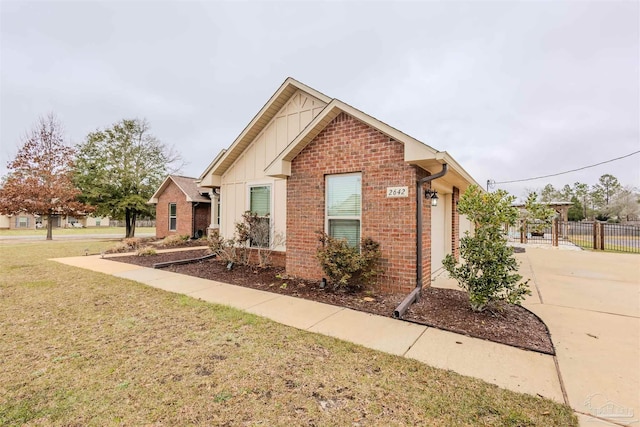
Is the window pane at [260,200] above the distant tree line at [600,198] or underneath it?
underneath

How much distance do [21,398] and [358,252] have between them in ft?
17.1

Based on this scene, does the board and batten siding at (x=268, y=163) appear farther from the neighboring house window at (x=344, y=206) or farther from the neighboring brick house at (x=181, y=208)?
the neighboring brick house at (x=181, y=208)

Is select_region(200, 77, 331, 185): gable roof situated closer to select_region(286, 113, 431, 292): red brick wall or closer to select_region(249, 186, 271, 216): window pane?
select_region(249, 186, 271, 216): window pane

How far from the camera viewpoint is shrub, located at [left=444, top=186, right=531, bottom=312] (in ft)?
14.3

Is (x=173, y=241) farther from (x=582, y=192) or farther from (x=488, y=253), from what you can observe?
(x=582, y=192)

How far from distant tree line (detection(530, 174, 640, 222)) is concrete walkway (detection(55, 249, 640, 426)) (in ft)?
156

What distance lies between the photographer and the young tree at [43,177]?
18.9 metres

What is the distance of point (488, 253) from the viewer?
439 cm

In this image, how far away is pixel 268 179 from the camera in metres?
8.70

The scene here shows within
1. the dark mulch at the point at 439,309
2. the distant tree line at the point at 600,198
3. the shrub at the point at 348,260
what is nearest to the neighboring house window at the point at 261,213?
the dark mulch at the point at 439,309

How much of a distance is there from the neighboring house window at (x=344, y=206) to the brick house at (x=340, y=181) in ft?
0.08

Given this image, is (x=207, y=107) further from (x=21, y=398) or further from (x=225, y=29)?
(x=21, y=398)

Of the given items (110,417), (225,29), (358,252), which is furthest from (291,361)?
(225,29)

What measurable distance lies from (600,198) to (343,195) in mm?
65108
